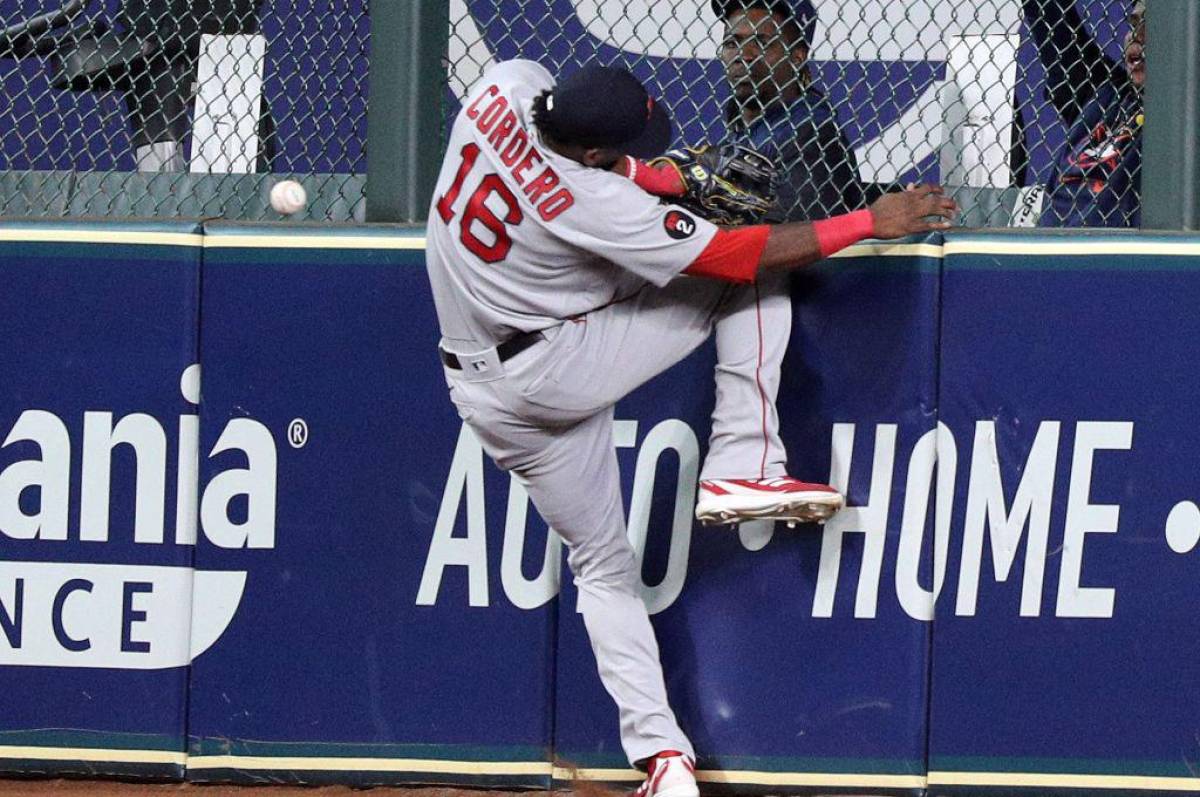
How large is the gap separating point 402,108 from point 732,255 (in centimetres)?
112

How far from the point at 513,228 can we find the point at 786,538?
114 cm

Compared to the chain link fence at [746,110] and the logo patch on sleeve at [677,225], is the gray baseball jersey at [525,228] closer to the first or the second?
the logo patch on sleeve at [677,225]

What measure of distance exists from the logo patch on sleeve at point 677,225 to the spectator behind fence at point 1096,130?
3.89 feet

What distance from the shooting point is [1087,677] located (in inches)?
164

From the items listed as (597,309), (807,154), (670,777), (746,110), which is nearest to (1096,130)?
(807,154)

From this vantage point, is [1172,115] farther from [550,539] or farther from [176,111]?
[176,111]

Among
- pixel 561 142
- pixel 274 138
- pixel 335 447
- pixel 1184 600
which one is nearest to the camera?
pixel 561 142

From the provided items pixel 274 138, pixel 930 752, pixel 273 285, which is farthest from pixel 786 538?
pixel 274 138

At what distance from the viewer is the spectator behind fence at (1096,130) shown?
4.42m

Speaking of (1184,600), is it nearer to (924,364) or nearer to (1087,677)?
(1087,677)

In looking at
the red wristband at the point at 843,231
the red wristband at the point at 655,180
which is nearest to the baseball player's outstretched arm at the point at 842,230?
the red wristband at the point at 843,231

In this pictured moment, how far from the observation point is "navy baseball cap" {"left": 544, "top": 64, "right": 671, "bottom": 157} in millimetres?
3617

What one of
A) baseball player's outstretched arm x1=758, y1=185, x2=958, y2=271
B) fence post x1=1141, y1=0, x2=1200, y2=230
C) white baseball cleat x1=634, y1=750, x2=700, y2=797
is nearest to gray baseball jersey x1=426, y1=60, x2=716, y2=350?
baseball player's outstretched arm x1=758, y1=185, x2=958, y2=271

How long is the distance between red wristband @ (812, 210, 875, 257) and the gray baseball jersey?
268 millimetres
